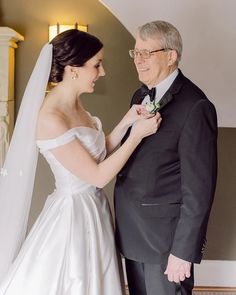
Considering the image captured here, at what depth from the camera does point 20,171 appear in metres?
1.86

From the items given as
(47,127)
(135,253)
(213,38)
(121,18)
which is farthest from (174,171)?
(121,18)

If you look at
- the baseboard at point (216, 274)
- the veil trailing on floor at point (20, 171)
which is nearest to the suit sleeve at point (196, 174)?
the veil trailing on floor at point (20, 171)

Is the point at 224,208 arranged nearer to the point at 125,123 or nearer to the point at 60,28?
the point at 125,123

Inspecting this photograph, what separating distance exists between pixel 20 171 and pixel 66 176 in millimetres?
212

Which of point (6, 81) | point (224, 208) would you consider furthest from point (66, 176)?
point (224, 208)

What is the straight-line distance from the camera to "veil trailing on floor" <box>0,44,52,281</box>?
70.1 inches

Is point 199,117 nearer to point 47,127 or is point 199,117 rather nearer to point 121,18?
point 47,127

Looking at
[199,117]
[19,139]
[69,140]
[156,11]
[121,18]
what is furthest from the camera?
[121,18]

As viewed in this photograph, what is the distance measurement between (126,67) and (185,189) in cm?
172

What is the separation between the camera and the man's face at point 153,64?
161cm

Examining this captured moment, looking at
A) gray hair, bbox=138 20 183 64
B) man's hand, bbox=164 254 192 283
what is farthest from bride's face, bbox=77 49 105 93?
man's hand, bbox=164 254 192 283

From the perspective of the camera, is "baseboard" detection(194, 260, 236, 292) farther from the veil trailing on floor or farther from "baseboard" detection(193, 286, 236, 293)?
the veil trailing on floor

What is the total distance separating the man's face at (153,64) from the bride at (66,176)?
137mm

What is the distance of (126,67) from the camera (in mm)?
3107
